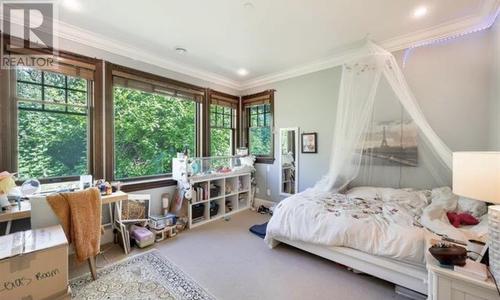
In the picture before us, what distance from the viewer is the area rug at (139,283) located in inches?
79.0

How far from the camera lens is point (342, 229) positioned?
2.27 m

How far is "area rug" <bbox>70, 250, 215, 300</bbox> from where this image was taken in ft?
6.58

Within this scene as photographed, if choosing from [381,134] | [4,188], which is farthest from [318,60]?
[4,188]

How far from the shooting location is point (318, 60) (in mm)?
3742

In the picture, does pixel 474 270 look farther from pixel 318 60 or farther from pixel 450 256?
pixel 318 60

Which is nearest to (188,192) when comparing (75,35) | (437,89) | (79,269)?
(79,269)

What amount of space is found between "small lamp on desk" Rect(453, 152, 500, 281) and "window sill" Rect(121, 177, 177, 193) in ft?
12.0

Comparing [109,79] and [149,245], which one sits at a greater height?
[109,79]

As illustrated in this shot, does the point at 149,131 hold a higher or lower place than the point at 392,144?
higher

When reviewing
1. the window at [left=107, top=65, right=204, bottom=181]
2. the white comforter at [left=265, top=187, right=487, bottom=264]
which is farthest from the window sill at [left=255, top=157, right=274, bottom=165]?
the white comforter at [left=265, top=187, right=487, bottom=264]

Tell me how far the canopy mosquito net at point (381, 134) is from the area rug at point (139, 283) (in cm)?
219

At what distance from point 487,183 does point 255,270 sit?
2093 mm

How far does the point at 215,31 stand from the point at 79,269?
3.24m

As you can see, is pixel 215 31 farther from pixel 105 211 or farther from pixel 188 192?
pixel 105 211
